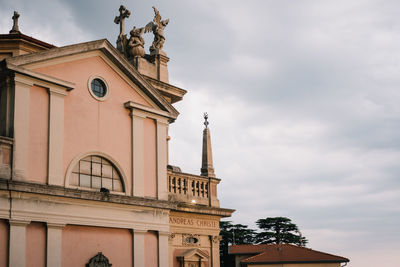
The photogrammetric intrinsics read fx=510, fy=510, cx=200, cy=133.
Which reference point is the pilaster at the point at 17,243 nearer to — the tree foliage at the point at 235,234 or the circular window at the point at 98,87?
the circular window at the point at 98,87

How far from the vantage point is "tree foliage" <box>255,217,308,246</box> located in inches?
2751

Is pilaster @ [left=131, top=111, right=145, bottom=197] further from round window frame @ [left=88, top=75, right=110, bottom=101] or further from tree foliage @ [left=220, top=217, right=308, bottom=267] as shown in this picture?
tree foliage @ [left=220, top=217, right=308, bottom=267]

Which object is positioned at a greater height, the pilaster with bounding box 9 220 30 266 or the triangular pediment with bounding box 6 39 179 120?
the triangular pediment with bounding box 6 39 179 120

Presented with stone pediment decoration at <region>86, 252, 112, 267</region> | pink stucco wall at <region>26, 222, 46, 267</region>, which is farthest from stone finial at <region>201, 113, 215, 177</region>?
pink stucco wall at <region>26, 222, 46, 267</region>

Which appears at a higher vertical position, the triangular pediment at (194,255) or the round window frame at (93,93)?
the round window frame at (93,93)

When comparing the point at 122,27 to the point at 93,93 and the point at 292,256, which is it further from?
the point at 292,256

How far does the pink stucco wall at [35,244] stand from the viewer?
44.6 feet

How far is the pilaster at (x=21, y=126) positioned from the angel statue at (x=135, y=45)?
5497 millimetres

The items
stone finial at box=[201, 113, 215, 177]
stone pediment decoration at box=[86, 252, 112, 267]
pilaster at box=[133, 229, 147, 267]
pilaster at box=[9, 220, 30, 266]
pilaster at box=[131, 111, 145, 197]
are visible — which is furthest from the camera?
stone finial at box=[201, 113, 215, 177]

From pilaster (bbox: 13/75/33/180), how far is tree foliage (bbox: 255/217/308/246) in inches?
2332

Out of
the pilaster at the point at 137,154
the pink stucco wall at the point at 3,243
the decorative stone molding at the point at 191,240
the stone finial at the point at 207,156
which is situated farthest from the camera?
the stone finial at the point at 207,156

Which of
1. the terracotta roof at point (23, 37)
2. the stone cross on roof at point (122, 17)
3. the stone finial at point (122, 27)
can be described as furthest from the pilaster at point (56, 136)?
the stone cross on roof at point (122, 17)

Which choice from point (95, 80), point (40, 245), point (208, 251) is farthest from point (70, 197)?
point (208, 251)

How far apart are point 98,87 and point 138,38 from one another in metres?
3.66
